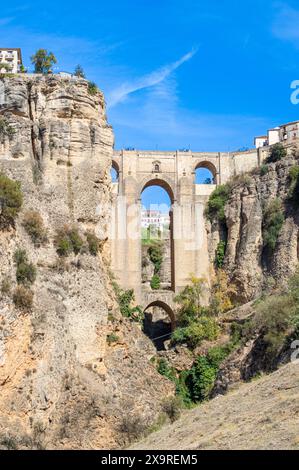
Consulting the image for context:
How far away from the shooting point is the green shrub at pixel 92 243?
91.2 ft

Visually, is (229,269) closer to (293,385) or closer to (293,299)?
(293,299)

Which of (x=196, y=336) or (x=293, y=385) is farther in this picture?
(x=196, y=336)

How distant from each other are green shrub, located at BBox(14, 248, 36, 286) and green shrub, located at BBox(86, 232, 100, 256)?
356 centimetres

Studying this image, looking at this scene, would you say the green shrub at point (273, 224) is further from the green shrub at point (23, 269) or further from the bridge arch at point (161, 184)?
the green shrub at point (23, 269)

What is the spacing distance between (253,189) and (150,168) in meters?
7.11

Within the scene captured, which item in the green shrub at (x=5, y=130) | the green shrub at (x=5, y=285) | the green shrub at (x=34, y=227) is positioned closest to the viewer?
the green shrub at (x=5, y=285)

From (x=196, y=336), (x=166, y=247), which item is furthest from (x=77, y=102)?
(x=166, y=247)

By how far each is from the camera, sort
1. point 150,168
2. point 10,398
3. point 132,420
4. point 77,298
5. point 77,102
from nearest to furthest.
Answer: point 10,398 → point 132,420 → point 77,298 → point 77,102 → point 150,168

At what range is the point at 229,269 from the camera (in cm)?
4312

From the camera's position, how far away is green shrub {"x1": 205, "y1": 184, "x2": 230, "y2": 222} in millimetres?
44906

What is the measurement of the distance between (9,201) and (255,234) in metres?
20.5

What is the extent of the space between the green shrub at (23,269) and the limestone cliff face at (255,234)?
19193 millimetres

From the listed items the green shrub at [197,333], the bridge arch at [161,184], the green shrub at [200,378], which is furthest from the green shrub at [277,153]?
the green shrub at [200,378]

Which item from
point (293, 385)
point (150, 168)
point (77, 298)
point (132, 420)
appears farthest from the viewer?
point (150, 168)
